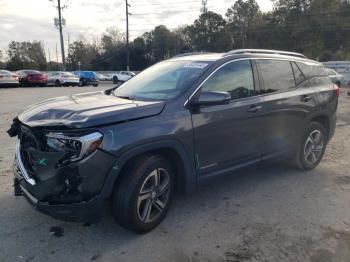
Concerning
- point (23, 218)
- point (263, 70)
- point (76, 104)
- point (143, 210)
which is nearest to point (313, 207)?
point (263, 70)

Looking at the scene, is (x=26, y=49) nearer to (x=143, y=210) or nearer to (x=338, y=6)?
(x=338, y=6)

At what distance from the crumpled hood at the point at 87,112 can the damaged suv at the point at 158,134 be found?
1 centimetres

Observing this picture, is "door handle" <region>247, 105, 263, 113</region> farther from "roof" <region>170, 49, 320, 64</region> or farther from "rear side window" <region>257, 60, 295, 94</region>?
"roof" <region>170, 49, 320, 64</region>

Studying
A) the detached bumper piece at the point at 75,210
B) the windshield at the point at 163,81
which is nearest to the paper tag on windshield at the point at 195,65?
the windshield at the point at 163,81

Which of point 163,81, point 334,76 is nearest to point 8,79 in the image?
point 334,76

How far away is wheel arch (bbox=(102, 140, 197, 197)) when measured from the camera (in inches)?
134

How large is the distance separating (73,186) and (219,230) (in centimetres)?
161

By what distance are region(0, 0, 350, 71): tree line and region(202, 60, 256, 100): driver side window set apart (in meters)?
44.7

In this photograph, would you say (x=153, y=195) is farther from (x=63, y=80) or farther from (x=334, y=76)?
(x=63, y=80)

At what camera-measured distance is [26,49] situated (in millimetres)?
74125

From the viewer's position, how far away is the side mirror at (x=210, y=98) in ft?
13.0

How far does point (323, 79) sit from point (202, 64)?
2.58m

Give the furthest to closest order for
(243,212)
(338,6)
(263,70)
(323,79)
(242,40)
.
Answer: (242,40), (338,6), (323,79), (263,70), (243,212)

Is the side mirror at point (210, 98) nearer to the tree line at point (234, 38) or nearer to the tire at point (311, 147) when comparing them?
the tire at point (311, 147)
